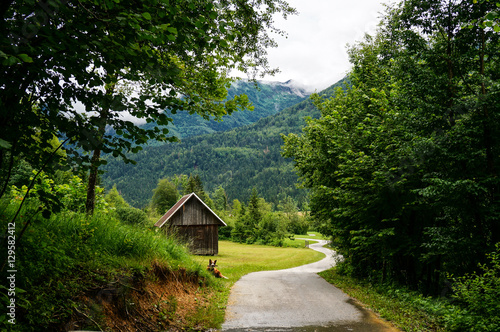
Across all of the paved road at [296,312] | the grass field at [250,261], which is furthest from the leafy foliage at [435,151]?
the grass field at [250,261]

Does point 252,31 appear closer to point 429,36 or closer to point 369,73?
point 429,36

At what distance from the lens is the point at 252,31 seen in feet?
22.5

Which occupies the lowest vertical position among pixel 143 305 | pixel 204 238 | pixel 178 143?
pixel 204 238

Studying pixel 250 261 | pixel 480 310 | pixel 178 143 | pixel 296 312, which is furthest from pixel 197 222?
pixel 480 310

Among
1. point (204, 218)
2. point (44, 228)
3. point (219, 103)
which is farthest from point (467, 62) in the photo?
point (204, 218)

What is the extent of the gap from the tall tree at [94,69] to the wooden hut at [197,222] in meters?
31.7

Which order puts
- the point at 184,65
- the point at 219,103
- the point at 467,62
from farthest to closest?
the point at 467,62
the point at 184,65
the point at 219,103

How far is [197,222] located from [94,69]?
33.7 meters

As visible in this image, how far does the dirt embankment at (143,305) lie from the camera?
4895mm

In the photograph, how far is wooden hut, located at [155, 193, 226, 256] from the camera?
36.2 metres

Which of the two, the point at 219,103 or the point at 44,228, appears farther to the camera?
the point at 219,103

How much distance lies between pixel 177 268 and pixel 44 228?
4480 mm

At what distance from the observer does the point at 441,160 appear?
936cm

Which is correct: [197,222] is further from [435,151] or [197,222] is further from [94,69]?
[94,69]
